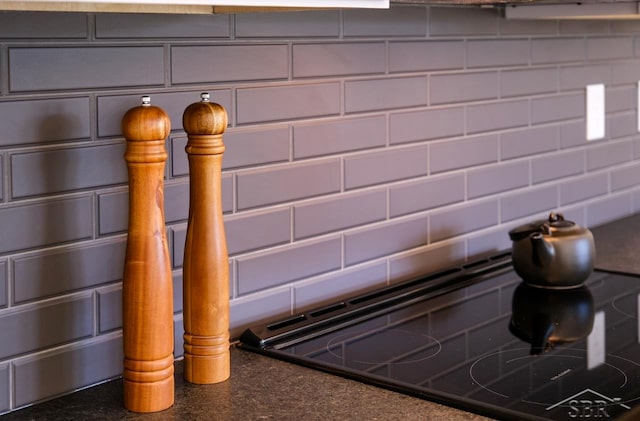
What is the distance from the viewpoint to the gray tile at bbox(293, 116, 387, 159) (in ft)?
5.39

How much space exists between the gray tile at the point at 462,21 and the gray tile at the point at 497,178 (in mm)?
309

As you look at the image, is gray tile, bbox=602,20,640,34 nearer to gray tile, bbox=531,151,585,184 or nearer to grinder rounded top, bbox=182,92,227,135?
gray tile, bbox=531,151,585,184

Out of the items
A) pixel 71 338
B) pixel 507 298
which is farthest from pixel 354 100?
pixel 71 338

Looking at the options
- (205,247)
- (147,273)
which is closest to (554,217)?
(205,247)

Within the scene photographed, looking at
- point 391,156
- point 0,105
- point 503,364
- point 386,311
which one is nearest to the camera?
point 0,105

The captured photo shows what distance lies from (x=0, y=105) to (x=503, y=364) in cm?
83

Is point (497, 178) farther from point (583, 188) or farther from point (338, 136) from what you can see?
point (338, 136)

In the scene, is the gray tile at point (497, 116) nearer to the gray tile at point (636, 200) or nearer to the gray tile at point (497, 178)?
the gray tile at point (497, 178)

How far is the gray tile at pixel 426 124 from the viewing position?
1.84 m

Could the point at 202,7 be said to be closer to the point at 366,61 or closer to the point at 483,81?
the point at 366,61

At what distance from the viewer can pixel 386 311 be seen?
1721 mm

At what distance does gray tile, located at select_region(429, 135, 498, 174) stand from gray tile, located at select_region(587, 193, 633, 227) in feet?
1.68

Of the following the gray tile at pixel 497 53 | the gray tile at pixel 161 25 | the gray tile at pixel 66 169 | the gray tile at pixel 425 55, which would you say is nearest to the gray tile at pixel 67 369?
the gray tile at pixel 66 169

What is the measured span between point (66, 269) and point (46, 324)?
0.08 metres
